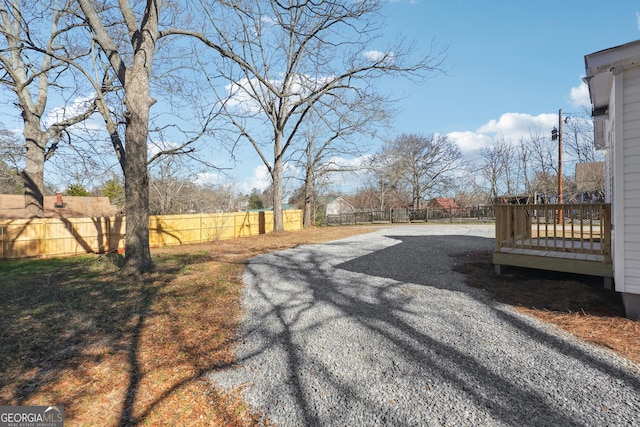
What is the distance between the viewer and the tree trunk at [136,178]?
19.0 feet

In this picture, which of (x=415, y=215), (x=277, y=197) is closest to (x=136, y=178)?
(x=277, y=197)

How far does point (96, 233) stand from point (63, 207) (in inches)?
507

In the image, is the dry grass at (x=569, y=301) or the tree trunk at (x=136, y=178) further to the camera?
the tree trunk at (x=136, y=178)

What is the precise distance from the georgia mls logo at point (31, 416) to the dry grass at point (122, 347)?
50 millimetres

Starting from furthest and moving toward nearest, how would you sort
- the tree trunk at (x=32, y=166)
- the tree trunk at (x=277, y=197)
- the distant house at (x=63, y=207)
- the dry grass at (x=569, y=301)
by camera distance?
the distant house at (x=63, y=207), the tree trunk at (x=277, y=197), the tree trunk at (x=32, y=166), the dry grass at (x=569, y=301)

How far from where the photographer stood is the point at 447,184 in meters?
29.5

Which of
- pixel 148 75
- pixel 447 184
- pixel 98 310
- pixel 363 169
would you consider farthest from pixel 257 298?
pixel 447 184

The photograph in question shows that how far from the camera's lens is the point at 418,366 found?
264 cm

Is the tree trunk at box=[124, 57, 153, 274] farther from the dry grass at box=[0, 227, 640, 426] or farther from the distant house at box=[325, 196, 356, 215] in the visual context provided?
the distant house at box=[325, 196, 356, 215]

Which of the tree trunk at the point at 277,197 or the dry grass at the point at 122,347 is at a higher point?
the tree trunk at the point at 277,197

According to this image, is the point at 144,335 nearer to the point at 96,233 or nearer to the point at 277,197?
the point at 96,233

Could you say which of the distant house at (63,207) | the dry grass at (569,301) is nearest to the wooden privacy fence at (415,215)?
the dry grass at (569,301)

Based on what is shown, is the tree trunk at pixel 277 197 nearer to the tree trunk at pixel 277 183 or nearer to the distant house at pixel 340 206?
the tree trunk at pixel 277 183

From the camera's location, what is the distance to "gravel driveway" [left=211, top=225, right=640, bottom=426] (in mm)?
2057
